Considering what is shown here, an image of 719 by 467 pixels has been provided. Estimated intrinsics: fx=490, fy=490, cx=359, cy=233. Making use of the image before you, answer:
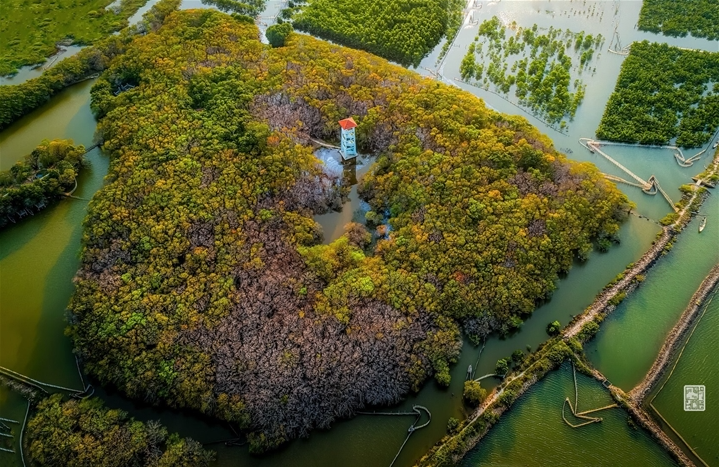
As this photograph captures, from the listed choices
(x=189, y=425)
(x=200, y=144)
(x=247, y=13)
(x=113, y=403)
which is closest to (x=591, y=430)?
(x=189, y=425)

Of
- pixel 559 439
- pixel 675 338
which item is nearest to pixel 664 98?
pixel 675 338

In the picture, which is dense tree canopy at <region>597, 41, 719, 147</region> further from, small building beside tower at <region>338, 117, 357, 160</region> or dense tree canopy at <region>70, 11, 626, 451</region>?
small building beside tower at <region>338, 117, 357, 160</region>

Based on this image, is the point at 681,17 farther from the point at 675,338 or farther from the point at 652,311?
the point at 675,338

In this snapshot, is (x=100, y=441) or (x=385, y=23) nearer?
(x=100, y=441)

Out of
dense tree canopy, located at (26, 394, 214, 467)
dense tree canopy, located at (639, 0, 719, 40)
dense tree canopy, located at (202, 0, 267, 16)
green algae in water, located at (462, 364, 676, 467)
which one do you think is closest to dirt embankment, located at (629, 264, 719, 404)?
green algae in water, located at (462, 364, 676, 467)

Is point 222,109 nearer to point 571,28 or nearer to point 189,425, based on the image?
point 189,425
